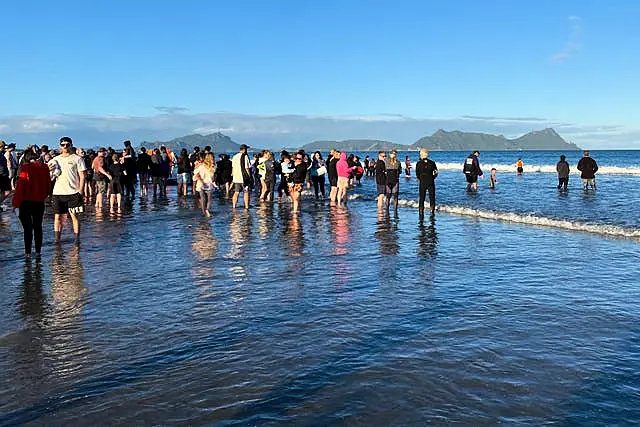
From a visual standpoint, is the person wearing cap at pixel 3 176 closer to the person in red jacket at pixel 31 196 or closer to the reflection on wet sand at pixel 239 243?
the reflection on wet sand at pixel 239 243

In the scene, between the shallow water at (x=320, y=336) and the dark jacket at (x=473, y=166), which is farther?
the dark jacket at (x=473, y=166)

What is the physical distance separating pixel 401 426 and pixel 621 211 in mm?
17965

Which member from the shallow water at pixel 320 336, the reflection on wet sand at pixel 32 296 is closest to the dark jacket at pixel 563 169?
the shallow water at pixel 320 336

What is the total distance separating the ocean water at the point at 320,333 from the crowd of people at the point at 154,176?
97 cm

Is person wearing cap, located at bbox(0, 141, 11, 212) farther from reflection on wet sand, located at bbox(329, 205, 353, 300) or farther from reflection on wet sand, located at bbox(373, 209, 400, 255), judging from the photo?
reflection on wet sand, located at bbox(373, 209, 400, 255)

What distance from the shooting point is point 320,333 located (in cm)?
576

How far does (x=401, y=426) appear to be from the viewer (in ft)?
12.5

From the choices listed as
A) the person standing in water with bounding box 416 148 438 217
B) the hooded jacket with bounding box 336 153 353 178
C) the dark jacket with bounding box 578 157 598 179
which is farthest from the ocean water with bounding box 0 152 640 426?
the dark jacket with bounding box 578 157 598 179

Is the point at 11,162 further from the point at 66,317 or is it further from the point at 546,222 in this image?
the point at 546,222

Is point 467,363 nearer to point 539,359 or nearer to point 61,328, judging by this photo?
point 539,359

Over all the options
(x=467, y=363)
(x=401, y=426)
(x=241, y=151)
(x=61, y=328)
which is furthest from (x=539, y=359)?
(x=241, y=151)

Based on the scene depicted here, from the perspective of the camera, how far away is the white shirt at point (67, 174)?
11160 mm

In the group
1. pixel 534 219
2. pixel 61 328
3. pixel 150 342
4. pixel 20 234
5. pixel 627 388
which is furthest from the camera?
pixel 534 219

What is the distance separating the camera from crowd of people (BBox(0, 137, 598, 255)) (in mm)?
10312
